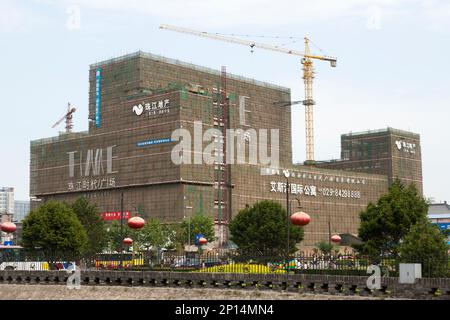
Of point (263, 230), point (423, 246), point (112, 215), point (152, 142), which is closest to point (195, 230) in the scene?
point (263, 230)

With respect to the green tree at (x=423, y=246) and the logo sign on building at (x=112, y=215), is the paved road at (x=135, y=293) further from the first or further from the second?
the logo sign on building at (x=112, y=215)

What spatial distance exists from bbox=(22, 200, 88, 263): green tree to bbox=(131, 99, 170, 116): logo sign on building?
88254mm

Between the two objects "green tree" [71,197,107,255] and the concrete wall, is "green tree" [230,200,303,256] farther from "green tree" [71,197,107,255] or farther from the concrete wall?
the concrete wall

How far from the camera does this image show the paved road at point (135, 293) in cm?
3831

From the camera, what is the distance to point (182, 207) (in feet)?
543

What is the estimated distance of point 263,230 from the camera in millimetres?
99312

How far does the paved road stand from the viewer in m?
38.3

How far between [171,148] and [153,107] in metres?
12.2

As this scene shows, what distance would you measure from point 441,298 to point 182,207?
133431 mm

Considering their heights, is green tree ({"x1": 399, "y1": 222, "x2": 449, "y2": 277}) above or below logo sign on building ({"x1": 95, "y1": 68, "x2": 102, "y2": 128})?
below

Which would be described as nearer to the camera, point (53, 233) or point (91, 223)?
point (53, 233)

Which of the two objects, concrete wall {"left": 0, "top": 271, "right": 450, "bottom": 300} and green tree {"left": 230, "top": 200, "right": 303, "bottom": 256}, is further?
green tree {"left": 230, "top": 200, "right": 303, "bottom": 256}

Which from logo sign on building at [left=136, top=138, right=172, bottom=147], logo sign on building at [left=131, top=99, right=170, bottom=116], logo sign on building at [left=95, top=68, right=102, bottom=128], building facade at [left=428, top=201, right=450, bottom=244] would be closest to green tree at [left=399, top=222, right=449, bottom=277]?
logo sign on building at [left=136, top=138, right=172, bottom=147]

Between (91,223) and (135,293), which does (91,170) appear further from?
(135,293)
